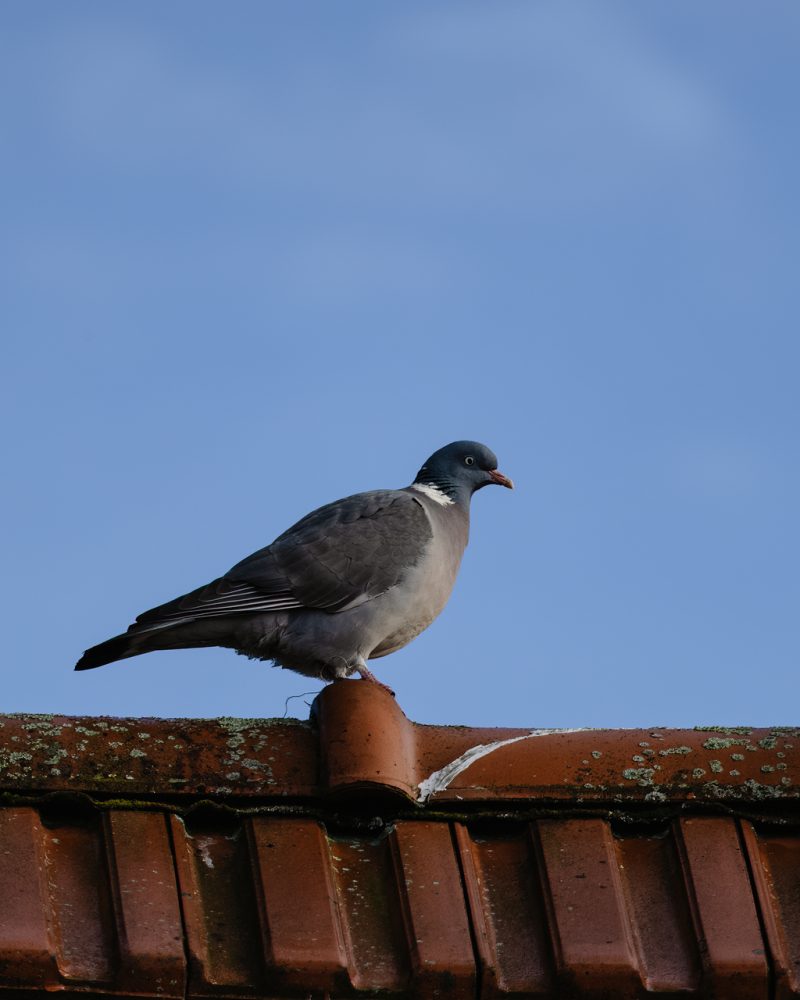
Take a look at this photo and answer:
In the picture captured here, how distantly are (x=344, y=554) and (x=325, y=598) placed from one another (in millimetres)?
188

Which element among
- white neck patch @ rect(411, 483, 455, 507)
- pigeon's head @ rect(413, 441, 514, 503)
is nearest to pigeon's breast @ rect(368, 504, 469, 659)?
white neck patch @ rect(411, 483, 455, 507)

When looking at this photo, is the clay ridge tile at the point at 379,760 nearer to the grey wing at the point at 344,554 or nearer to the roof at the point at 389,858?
the roof at the point at 389,858

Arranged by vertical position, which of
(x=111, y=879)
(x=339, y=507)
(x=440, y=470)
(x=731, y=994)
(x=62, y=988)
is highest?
(x=440, y=470)

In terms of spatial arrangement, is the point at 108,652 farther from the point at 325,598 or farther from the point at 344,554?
the point at 344,554

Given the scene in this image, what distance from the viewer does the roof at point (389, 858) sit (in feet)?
9.27

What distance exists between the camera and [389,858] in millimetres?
3109

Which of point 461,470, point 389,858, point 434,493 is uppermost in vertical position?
point 461,470

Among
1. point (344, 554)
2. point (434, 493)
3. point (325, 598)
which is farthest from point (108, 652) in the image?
point (434, 493)

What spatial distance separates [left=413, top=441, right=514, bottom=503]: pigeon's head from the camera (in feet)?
20.9

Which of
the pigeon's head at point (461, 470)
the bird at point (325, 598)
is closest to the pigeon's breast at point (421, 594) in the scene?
the bird at point (325, 598)

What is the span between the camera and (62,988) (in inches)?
106

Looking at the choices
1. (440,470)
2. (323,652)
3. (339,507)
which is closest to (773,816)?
(323,652)

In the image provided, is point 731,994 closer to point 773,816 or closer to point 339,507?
point 773,816

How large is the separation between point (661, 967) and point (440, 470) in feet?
11.9
